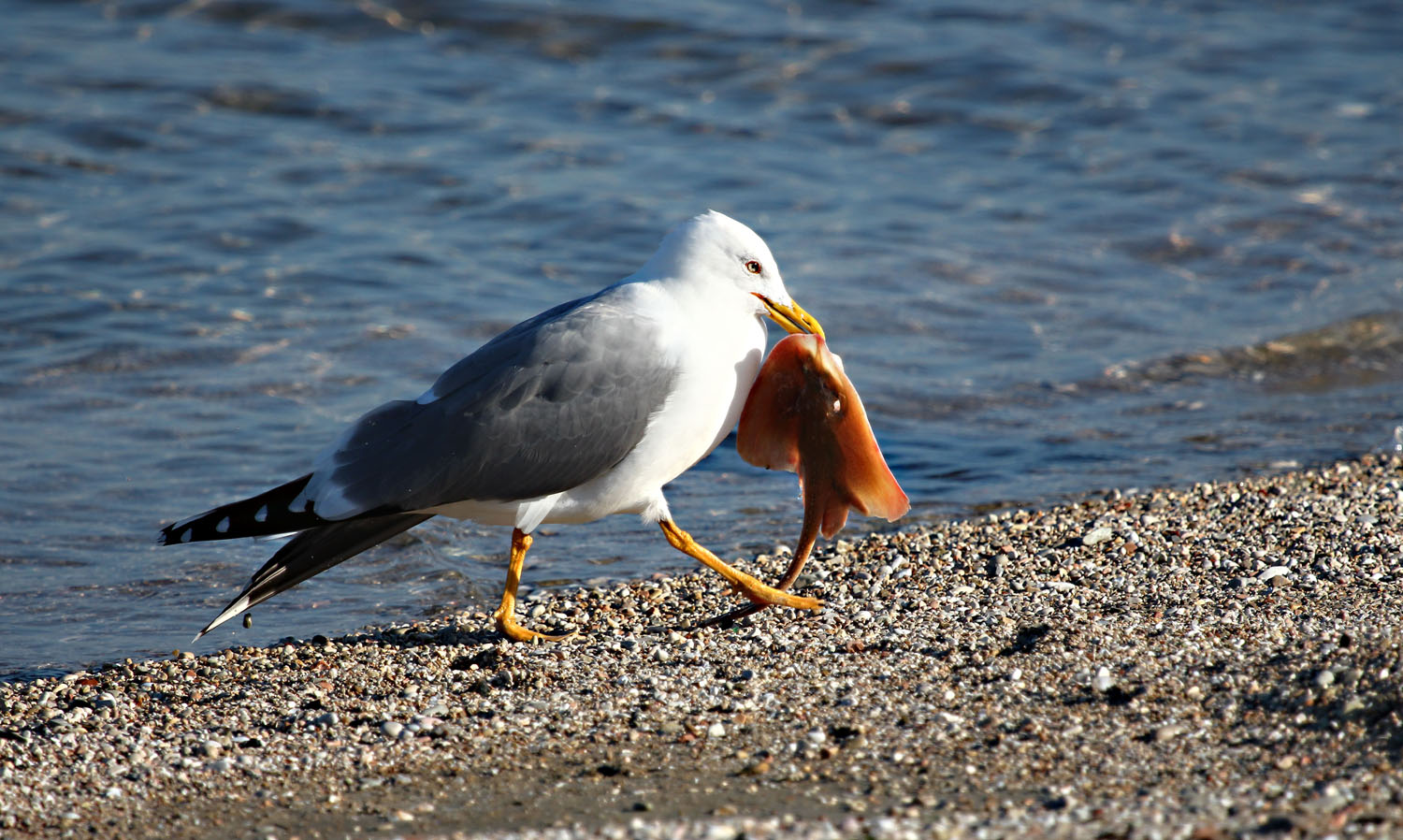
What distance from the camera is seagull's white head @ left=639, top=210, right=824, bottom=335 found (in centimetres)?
537

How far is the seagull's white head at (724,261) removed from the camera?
5.37m

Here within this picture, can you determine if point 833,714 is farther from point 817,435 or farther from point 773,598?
point 817,435

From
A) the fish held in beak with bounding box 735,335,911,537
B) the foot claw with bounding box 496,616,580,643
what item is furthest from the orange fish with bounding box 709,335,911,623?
the foot claw with bounding box 496,616,580,643

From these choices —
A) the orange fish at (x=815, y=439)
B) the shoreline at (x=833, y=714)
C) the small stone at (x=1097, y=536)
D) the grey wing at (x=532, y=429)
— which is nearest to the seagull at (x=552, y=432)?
the grey wing at (x=532, y=429)

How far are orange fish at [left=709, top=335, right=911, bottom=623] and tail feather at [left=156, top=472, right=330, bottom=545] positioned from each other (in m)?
1.51

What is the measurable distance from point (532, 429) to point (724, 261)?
3.04 feet

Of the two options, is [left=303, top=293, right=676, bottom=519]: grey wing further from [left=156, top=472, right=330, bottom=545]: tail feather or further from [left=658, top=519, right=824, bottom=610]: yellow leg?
[left=658, top=519, right=824, bottom=610]: yellow leg

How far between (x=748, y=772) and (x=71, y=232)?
8.56 meters

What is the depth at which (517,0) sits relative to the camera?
50.6 feet

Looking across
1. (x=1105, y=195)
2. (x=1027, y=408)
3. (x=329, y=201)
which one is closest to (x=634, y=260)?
(x=329, y=201)

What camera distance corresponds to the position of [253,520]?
518 centimetres

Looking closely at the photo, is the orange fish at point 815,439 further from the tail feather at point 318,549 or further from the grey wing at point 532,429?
the tail feather at point 318,549

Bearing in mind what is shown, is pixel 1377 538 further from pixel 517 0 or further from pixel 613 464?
pixel 517 0

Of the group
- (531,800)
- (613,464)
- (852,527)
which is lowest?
(852,527)
